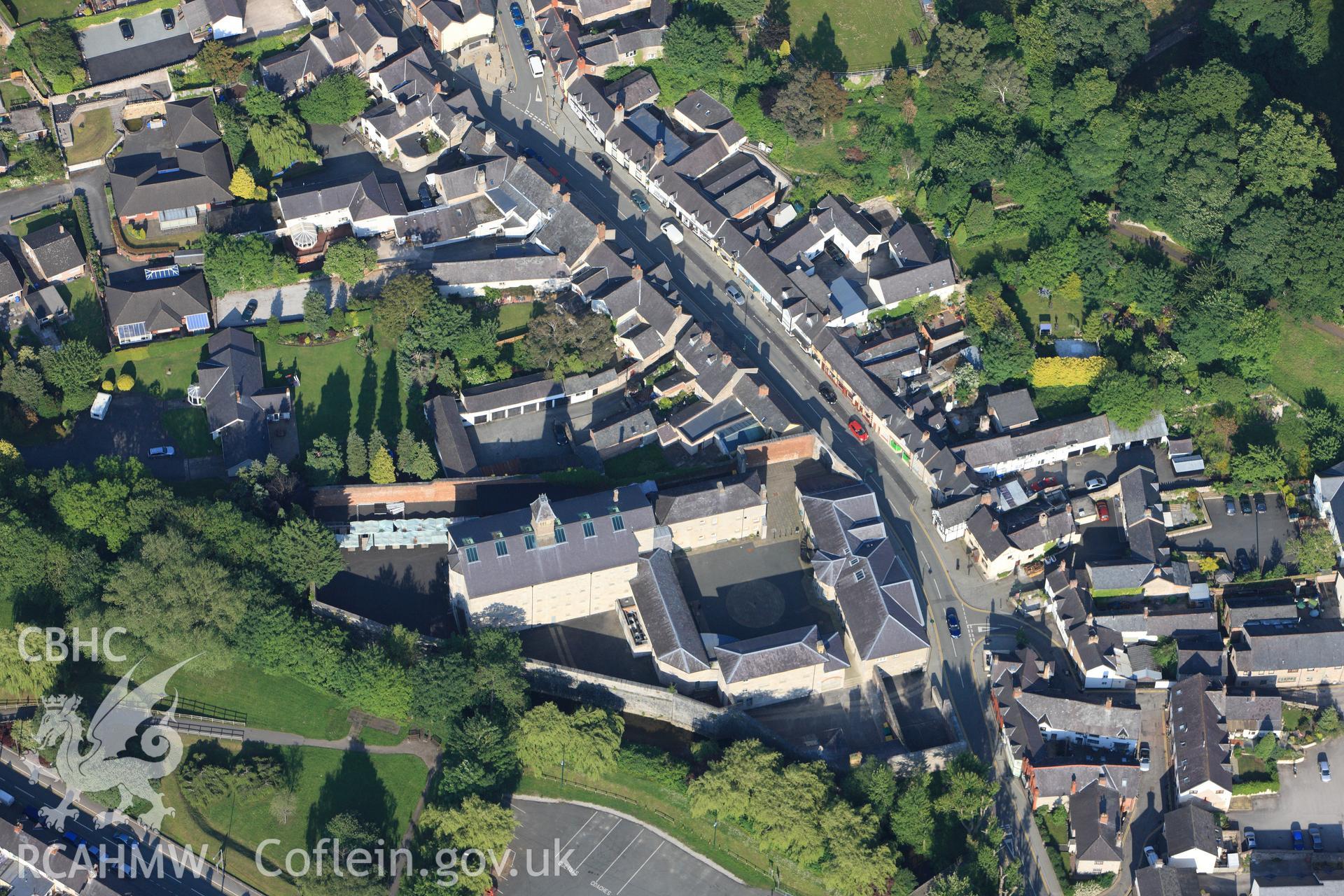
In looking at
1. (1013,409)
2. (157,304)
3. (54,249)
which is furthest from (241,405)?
(1013,409)

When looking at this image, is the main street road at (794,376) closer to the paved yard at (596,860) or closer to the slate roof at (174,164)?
the slate roof at (174,164)

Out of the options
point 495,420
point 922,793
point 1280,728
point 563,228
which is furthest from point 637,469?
point 1280,728

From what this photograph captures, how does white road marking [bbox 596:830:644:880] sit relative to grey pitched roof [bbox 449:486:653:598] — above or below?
below

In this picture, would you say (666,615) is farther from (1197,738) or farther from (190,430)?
(190,430)

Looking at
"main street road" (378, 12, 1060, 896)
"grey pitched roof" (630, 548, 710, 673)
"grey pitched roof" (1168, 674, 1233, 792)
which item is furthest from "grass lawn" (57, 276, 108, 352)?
"grey pitched roof" (1168, 674, 1233, 792)

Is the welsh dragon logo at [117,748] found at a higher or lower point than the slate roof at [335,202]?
lower

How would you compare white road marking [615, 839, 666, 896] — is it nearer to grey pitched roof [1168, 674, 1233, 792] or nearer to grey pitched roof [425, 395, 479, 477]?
grey pitched roof [425, 395, 479, 477]

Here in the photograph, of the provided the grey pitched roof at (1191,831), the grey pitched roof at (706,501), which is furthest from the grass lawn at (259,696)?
the grey pitched roof at (1191,831)
